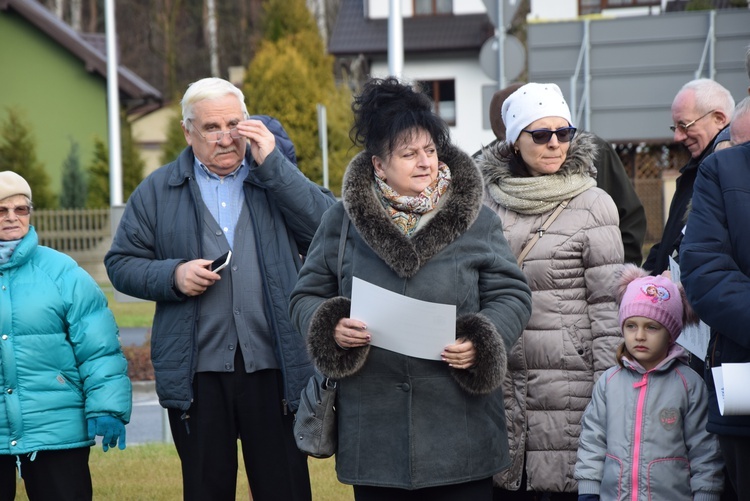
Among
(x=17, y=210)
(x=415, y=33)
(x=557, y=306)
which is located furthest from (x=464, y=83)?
(x=557, y=306)

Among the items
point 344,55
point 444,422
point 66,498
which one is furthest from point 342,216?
point 344,55

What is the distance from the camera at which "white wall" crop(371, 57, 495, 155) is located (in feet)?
118

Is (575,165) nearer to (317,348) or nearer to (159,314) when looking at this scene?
(317,348)

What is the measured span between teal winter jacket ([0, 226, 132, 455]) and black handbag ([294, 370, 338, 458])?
3.57 feet

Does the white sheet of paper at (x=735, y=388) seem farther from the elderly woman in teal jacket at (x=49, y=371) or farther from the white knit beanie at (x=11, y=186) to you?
the white knit beanie at (x=11, y=186)

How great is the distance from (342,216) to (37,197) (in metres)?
27.2

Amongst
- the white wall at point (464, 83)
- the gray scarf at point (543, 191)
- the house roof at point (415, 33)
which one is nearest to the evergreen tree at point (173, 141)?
the house roof at point (415, 33)

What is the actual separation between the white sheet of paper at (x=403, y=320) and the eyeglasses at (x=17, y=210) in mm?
1814

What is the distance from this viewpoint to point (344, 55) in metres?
36.7

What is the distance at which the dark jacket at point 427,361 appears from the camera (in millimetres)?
3645

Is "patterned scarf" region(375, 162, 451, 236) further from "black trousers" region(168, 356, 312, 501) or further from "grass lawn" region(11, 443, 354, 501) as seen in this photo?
"grass lawn" region(11, 443, 354, 501)

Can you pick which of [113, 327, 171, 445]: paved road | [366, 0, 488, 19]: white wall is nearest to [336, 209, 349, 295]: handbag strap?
[113, 327, 171, 445]: paved road

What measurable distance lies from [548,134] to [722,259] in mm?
1119

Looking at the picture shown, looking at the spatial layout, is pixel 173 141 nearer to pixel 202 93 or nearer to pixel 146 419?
pixel 146 419
